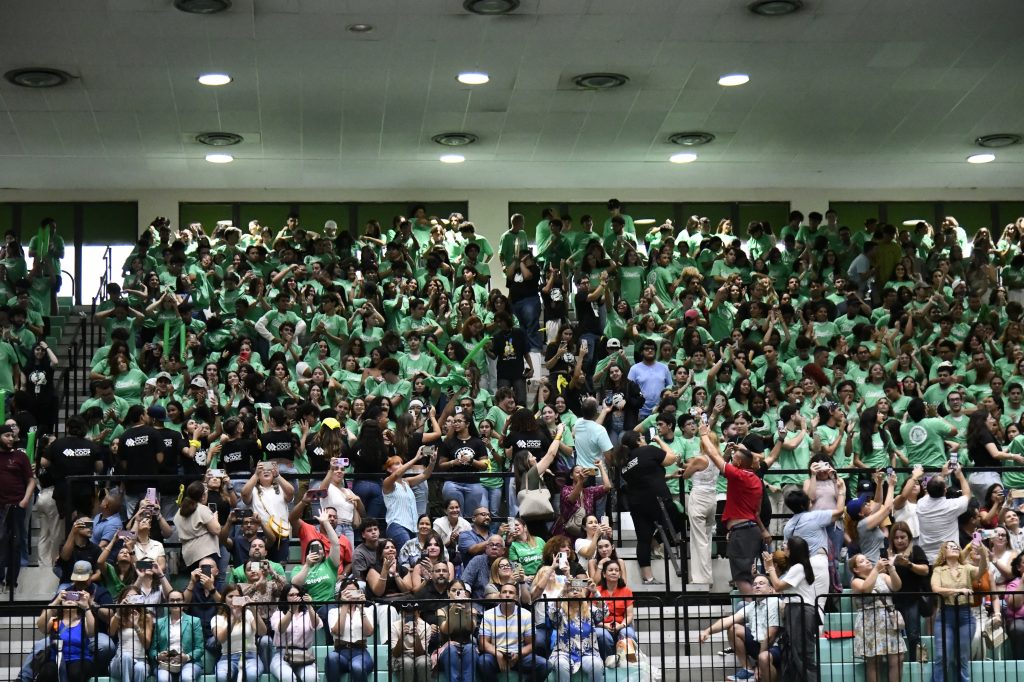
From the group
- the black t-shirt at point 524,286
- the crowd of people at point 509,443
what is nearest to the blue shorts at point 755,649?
the crowd of people at point 509,443

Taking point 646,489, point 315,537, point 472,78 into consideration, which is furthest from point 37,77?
point 646,489

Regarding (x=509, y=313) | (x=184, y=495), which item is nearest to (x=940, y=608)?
(x=184, y=495)

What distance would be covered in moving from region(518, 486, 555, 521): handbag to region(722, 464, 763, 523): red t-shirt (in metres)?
1.85

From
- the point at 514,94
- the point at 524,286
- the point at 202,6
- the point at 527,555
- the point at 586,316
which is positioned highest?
the point at 202,6

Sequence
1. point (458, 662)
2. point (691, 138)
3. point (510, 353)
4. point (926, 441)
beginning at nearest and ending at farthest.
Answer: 1. point (458, 662)
2. point (926, 441)
3. point (510, 353)
4. point (691, 138)

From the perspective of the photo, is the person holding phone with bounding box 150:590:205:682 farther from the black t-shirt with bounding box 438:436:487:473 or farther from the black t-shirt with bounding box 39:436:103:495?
the black t-shirt with bounding box 438:436:487:473

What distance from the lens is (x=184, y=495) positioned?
1678 cm

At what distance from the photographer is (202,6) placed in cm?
1842

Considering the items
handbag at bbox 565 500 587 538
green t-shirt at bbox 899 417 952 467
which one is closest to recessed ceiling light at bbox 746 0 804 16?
green t-shirt at bbox 899 417 952 467

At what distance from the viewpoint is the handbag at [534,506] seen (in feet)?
54.2

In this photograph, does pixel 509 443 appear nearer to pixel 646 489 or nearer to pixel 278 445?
pixel 646 489

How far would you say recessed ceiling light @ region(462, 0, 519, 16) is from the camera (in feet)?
60.7

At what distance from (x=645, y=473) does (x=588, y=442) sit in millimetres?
976

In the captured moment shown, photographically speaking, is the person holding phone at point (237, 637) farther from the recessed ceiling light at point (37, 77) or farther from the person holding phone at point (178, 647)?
the recessed ceiling light at point (37, 77)
